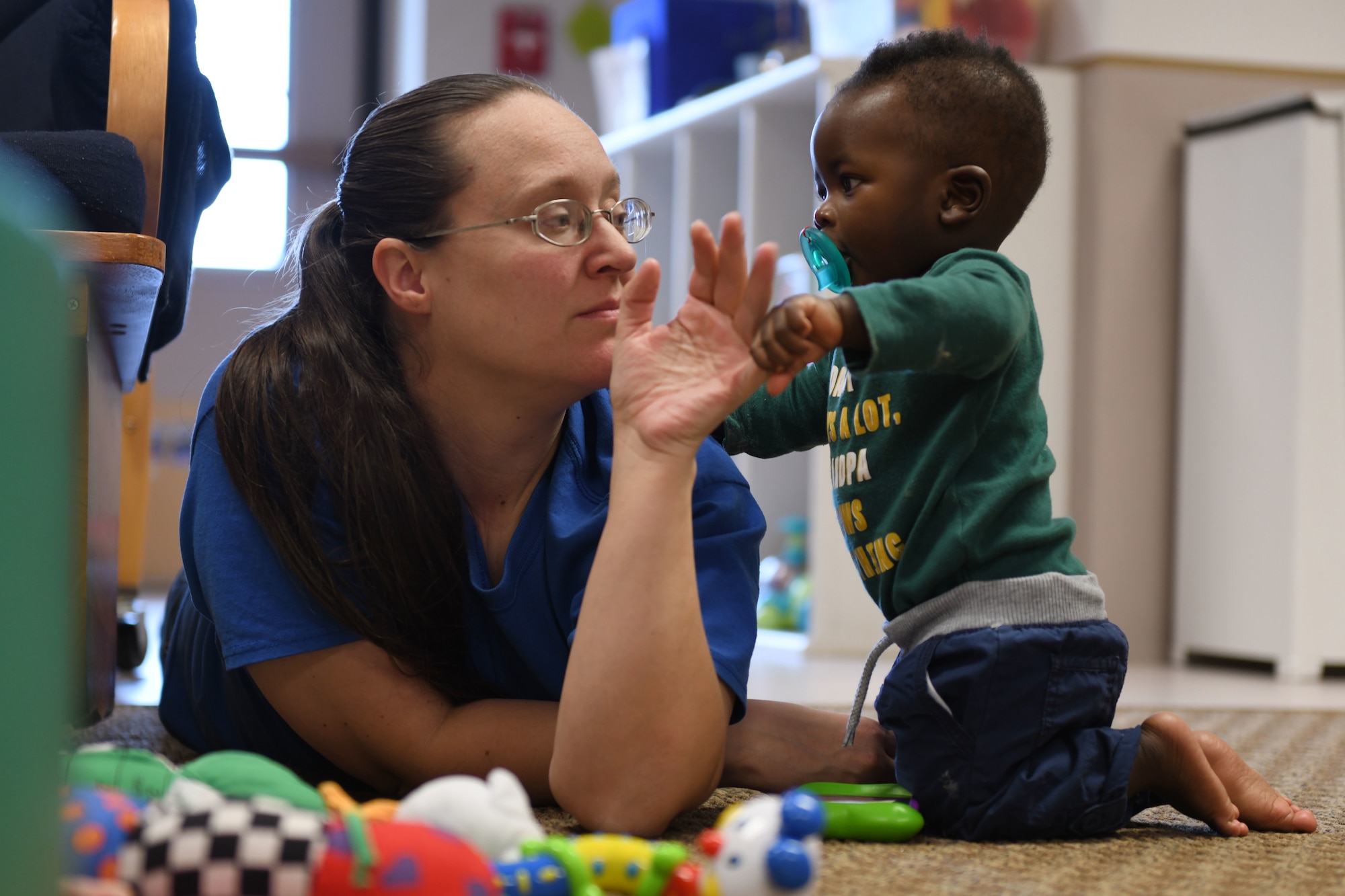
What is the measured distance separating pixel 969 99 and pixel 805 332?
32 cm

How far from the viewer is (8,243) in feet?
1.31

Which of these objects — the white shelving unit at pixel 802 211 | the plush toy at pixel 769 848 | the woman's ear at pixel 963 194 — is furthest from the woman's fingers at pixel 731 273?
the white shelving unit at pixel 802 211

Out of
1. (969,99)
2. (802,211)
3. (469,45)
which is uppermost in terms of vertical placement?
(469,45)

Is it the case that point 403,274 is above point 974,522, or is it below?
above

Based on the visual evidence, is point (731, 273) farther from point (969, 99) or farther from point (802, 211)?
point (802, 211)

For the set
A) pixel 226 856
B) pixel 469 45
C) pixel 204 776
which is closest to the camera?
pixel 226 856

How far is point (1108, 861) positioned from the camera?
2.76 ft

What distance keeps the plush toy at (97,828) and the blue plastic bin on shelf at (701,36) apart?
2.50m

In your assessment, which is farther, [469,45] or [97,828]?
[469,45]

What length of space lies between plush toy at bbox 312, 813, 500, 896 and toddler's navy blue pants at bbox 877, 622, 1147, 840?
0.41 metres

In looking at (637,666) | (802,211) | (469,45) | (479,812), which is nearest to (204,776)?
(479,812)

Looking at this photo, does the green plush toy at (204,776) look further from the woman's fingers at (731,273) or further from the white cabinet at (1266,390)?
the white cabinet at (1266,390)

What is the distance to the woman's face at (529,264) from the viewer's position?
99 centimetres

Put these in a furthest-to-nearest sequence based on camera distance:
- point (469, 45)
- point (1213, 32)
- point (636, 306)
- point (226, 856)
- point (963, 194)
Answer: point (469, 45)
point (1213, 32)
point (963, 194)
point (636, 306)
point (226, 856)
